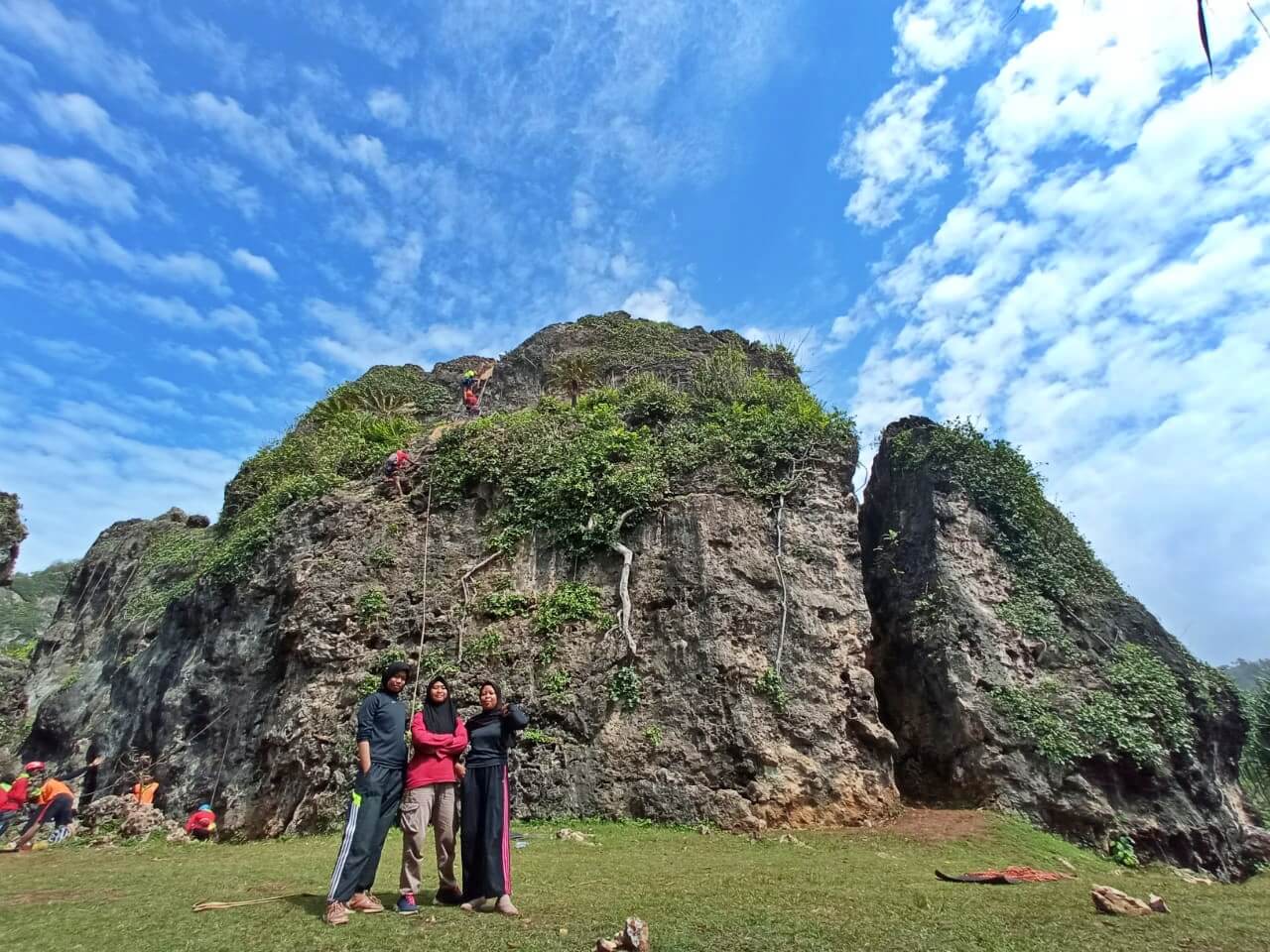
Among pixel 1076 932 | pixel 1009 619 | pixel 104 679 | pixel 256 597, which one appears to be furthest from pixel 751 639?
pixel 104 679

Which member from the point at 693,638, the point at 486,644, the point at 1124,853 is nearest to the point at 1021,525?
the point at 1124,853

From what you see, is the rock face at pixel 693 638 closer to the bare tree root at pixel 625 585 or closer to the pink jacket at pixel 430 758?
the bare tree root at pixel 625 585

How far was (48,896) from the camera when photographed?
6.09 meters

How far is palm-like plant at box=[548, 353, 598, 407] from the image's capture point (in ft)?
64.6

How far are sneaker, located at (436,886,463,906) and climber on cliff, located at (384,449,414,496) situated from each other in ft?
34.4

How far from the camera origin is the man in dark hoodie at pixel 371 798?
16.4ft

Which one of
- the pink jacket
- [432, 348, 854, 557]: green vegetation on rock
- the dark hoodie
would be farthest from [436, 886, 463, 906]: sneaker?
[432, 348, 854, 557]: green vegetation on rock

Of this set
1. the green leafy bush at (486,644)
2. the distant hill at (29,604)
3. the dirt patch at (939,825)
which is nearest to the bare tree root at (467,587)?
the green leafy bush at (486,644)

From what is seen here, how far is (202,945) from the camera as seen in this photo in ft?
13.9

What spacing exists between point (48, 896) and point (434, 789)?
142 inches

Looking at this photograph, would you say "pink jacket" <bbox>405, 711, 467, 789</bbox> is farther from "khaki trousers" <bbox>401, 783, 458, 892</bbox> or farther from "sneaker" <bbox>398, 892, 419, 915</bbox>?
"sneaker" <bbox>398, 892, 419, 915</bbox>

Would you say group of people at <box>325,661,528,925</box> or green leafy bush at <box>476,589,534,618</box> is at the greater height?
green leafy bush at <box>476,589,534,618</box>

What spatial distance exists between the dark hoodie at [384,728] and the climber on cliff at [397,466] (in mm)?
9872

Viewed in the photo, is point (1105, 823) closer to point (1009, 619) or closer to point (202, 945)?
point (1009, 619)
